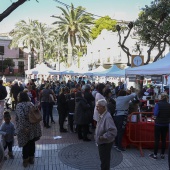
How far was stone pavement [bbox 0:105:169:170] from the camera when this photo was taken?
6.63 metres

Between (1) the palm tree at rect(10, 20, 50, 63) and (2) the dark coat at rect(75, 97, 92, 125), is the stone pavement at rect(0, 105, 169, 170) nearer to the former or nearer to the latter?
(2) the dark coat at rect(75, 97, 92, 125)

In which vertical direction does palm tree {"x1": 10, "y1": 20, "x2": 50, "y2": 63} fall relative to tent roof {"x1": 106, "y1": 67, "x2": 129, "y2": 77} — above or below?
above

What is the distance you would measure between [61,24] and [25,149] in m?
31.5

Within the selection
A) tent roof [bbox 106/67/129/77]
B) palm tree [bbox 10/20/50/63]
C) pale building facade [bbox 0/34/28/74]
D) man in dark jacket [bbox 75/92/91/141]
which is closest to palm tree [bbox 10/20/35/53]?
palm tree [bbox 10/20/50/63]

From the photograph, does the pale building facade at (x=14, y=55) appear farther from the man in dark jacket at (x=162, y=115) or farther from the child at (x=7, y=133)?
the man in dark jacket at (x=162, y=115)

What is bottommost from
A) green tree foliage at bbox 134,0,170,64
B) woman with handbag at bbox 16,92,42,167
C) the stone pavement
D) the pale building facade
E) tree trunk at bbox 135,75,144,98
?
the stone pavement

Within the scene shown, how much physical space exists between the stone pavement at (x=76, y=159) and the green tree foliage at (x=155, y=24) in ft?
30.3

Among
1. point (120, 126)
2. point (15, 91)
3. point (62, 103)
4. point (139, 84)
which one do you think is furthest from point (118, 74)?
point (120, 126)

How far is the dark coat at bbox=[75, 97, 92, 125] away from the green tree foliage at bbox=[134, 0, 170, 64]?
8.18 m

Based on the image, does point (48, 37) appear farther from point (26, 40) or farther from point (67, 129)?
point (67, 129)

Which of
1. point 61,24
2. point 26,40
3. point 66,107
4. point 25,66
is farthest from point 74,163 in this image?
point 25,66

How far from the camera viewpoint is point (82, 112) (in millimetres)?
9000

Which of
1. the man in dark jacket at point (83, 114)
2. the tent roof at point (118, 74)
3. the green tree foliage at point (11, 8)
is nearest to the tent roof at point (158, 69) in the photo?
the man in dark jacket at point (83, 114)

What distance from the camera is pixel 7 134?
688 centimetres
